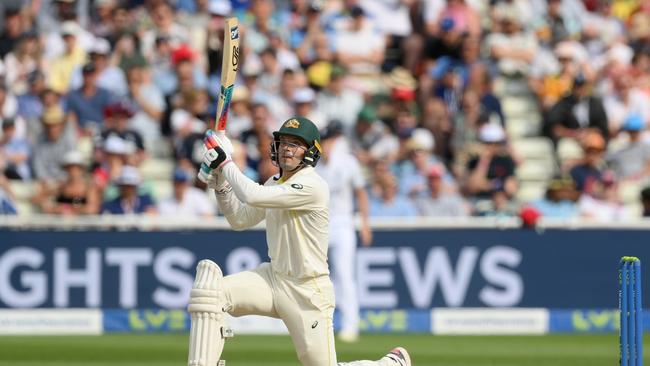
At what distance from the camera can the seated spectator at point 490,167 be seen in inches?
566

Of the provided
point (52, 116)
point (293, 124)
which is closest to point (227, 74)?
point (293, 124)

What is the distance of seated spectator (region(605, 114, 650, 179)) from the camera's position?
49.7 feet

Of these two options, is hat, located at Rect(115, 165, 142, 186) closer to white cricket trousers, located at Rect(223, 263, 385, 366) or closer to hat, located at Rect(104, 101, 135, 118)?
hat, located at Rect(104, 101, 135, 118)

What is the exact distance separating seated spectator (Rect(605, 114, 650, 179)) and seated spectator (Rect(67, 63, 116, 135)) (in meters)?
5.30

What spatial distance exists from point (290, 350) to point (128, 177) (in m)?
2.62

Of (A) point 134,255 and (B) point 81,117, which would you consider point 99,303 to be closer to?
(A) point 134,255

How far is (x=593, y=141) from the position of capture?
14.7m

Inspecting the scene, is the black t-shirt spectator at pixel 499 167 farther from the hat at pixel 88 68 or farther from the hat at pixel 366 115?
the hat at pixel 88 68

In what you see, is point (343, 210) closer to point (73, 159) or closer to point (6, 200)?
point (73, 159)

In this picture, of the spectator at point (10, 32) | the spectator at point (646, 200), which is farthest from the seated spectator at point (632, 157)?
the spectator at point (10, 32)

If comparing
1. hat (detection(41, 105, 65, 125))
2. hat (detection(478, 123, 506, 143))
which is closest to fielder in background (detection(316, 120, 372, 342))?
hat (detection(478, 123, 506, 143))

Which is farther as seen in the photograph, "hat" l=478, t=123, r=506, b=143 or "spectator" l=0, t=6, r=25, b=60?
"spectator" l=0, t=6, r=25, b=60

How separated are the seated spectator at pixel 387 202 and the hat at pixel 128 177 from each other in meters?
2.26

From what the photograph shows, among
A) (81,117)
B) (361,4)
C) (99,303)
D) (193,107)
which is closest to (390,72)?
(361,4)
